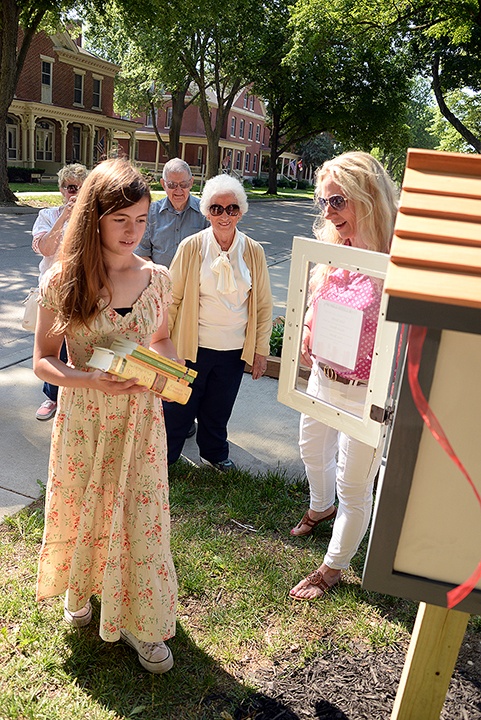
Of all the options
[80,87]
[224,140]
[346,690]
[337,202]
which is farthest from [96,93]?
[346,690]

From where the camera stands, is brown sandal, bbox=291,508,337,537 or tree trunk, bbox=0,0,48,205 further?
tree trunk, bbox=0,0,48,205

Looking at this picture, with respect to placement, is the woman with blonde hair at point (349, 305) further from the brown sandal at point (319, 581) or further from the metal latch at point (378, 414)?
the metal latch at point (378, 414)

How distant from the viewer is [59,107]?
3381 centimetres

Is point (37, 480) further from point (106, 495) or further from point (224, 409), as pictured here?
point (106, 495)

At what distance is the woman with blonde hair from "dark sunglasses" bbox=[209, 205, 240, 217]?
0.77m

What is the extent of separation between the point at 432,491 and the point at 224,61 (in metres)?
32.6

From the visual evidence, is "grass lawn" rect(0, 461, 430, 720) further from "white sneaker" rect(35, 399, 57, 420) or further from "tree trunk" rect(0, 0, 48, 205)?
"tree trunk" rect(0, 0, 48, 205)

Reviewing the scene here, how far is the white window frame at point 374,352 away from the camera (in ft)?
7.52

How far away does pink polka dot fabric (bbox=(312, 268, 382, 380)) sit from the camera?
246cm

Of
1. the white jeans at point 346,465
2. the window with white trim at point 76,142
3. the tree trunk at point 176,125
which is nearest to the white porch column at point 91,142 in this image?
the window with white trim at point 76,142

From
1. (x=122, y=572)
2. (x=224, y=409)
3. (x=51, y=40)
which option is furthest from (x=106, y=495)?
(x=51, y=40)

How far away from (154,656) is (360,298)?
5.59 ft

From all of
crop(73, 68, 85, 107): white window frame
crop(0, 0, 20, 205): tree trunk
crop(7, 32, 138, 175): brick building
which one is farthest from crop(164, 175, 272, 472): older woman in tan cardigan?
crop(73, 68, 85, 107): white window frame

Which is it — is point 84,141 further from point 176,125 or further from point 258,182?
point 258,182
